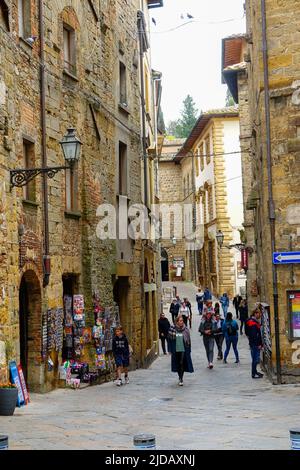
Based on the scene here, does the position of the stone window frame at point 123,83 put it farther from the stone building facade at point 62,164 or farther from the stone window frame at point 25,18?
the stone window frame at point 25,18

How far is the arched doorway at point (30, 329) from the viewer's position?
46.6ft

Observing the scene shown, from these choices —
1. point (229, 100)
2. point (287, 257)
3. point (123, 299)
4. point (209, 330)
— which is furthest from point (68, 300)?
point (229, 100)

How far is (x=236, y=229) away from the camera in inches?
1677

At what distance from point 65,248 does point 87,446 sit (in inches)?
300

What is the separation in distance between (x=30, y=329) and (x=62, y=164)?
12.8 feet

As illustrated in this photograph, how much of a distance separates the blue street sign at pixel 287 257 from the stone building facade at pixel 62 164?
4.60 meters

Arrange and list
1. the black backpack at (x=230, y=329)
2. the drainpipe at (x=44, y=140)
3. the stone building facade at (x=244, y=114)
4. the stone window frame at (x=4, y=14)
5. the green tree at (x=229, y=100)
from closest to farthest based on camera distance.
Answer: the stone window frame at (x=4, y=14) < the drainpipe at (x=44, y=140) < the black backpack at (x=230, y=329) < the stone building facade at (x=244, y=114) < the green tree at (x=229, y=100)

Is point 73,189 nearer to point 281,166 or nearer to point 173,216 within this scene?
point 281,166

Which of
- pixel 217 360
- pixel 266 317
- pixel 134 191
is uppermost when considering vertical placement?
pixel 134 191

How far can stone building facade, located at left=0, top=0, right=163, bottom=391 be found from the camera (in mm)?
12812

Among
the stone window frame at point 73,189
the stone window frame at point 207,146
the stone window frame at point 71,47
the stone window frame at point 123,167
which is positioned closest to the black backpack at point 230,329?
the stone window frame at point 123,167

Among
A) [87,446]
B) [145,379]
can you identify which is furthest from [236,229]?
[87,446]

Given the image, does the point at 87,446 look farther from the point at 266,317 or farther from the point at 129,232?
the point at 129,232

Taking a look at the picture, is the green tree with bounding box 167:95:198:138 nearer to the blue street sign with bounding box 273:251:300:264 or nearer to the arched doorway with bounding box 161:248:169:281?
the arched doorway with bounding box 161:248:169:281
